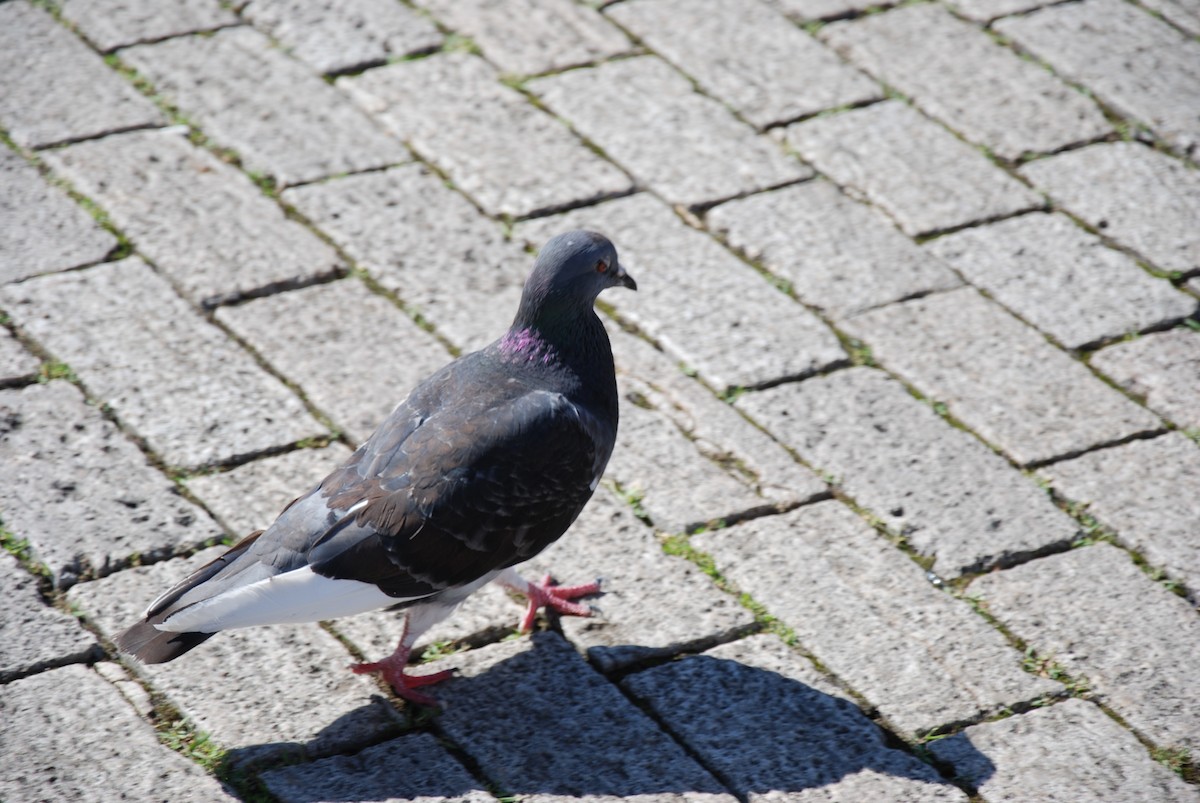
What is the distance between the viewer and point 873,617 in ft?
12.2

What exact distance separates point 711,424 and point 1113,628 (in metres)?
1.36

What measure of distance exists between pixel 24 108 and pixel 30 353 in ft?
5.02

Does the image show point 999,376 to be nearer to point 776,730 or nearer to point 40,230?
point 776,730

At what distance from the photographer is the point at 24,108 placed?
5.42m

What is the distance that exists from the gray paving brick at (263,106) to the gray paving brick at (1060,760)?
10.5 feet

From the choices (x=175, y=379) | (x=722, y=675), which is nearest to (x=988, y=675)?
(x=722, y=675)

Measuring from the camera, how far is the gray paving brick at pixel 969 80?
5617 millimetres

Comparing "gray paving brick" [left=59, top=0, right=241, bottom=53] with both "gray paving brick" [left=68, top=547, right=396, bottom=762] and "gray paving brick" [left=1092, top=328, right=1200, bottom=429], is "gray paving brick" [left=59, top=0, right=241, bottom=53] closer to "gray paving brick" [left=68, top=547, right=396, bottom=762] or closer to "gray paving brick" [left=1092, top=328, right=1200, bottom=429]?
"gray paving brick" [left=68, top=547, right=396, bottom=762]

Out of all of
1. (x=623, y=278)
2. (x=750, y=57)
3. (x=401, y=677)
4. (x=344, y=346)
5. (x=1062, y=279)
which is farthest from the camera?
(x=750, y=57)

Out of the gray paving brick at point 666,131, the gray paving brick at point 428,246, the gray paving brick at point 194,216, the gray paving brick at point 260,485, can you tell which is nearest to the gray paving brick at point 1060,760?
the gray paving brick at point 260,485

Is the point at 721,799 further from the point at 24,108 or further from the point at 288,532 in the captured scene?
the point at 24,108

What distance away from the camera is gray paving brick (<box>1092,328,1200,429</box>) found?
14.6ft

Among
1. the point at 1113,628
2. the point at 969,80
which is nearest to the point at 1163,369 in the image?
the point at 1113,628

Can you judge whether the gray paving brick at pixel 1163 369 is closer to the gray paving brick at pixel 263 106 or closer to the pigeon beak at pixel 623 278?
the pigeon beak at pixel 623 278
